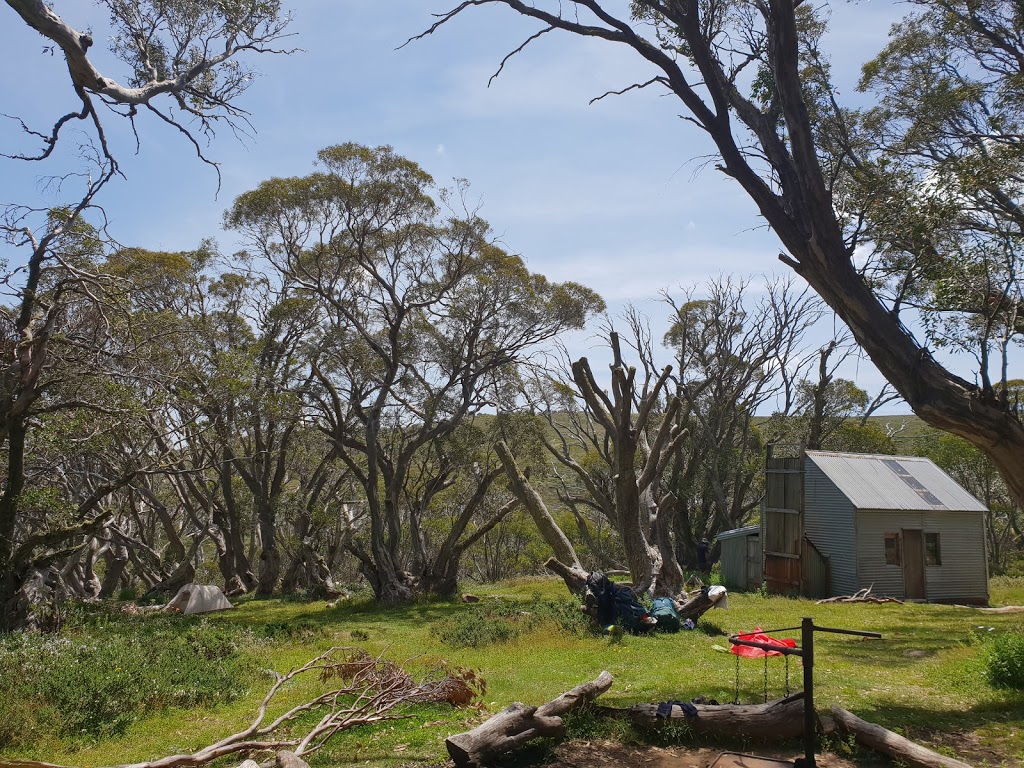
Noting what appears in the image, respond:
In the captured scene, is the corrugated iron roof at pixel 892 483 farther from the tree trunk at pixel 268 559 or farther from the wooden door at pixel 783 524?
the tree trunk at pixel 268 559

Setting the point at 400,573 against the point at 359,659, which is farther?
the point at 400,573

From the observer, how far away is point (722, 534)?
25828mm

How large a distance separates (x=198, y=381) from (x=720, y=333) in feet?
66.1

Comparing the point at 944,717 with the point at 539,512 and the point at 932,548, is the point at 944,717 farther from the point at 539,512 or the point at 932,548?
the point at 932,548

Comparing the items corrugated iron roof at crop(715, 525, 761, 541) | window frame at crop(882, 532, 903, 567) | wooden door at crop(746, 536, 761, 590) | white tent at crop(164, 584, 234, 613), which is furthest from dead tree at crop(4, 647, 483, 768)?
corrugated iron roof at crop(715, 525, 761, 541)

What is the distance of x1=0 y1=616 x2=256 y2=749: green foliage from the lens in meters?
7.18

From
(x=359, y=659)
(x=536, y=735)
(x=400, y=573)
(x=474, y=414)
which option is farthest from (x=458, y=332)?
(x=536, y=735)

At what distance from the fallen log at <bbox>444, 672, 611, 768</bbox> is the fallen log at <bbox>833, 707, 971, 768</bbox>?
8.05ft

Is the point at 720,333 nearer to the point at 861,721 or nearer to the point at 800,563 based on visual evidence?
the point at 800,563

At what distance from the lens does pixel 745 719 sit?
663 centimetres

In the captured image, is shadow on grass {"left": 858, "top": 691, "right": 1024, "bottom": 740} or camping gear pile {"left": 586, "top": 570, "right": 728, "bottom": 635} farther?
camping gear pile {"left": 586, "top": 570, "right": 728, "bottom": 635}

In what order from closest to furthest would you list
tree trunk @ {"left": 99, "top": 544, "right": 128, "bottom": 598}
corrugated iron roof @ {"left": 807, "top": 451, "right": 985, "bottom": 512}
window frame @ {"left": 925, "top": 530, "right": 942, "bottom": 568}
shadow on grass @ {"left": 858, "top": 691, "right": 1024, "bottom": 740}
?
1. shadow on grass @ {"left": 858, "top": 691, "right": 1024, "bottom": 740}
2. corrugated iron roof @ {"left": 807, "top": 451, "right": 985, "bottom": 512}
3. window frame @ {"left": 925, "top": 530, "right": 942, "bottom": 568}
4. tree trunk @ {"left": 99, "top": 544, "right": 128, "bottom": 598}

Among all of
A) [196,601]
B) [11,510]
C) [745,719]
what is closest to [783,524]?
[745,719]

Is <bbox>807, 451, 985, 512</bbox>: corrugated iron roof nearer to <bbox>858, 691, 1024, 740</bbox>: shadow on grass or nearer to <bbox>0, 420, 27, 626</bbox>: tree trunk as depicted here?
<bbox>858, 691, 1024, 740</bbox>: shadow on grass
